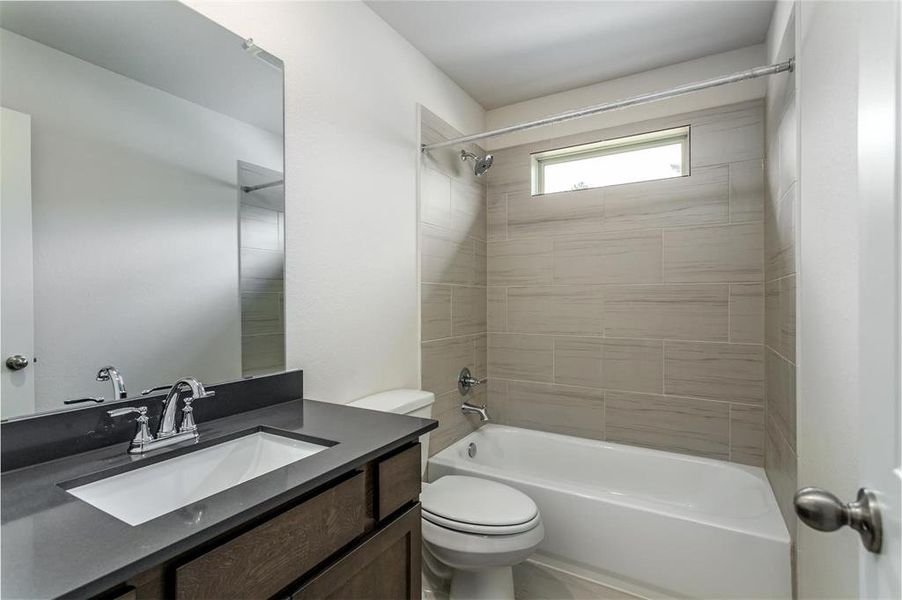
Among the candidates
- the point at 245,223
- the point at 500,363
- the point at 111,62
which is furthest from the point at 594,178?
the point at 111,62

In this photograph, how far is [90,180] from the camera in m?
1.04

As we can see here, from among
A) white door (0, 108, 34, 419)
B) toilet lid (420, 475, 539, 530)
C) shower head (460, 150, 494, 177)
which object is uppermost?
shower head (460, 150, 494, 177)

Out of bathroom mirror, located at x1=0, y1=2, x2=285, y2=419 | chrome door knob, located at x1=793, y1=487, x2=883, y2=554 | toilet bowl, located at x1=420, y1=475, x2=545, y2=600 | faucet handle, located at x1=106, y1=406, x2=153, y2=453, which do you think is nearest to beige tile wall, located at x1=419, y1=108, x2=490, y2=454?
toilet bowl, located at x1=420, y1=475, x2=545, y2=600

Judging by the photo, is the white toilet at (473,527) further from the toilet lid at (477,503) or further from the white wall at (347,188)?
the white wall at (347,188)

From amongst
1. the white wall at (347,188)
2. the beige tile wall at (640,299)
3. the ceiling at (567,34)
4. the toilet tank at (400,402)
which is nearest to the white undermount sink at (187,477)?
the white wall at (347,188)

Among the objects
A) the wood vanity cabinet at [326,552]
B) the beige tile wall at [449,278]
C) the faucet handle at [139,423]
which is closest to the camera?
the wood vanity cabinet at [326,552]

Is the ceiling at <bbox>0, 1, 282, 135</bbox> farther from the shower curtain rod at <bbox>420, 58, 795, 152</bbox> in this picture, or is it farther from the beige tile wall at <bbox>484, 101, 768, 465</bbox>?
the beige tile wall at <bbox>484, 101, 768, 465</bbox>

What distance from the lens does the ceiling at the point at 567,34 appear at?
1903 mm

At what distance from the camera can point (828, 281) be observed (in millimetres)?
1116

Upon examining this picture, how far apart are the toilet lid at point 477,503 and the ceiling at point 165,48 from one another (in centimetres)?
153

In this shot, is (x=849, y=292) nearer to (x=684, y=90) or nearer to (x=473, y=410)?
(x=684, y=90)

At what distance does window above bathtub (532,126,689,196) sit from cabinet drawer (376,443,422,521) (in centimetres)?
205

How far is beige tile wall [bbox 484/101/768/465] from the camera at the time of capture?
218 cm

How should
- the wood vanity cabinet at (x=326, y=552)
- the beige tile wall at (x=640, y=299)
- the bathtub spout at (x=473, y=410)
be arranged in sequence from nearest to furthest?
the wood vanity cabinet at (x=326, y=552), the beige tile wall at (x=640, y=299), the bathtub spout at (x=473, y=410)
